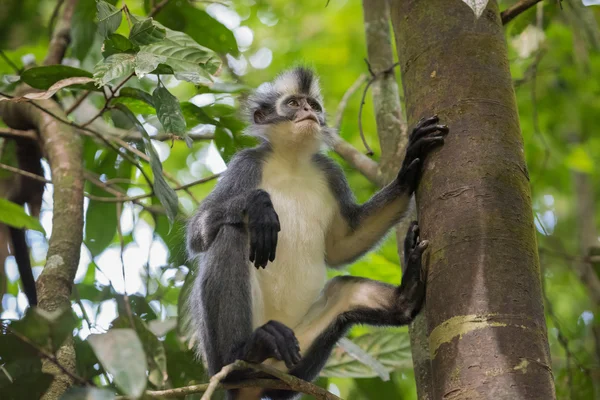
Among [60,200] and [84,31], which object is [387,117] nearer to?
[60,200]

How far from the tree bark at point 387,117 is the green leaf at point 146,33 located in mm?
1597

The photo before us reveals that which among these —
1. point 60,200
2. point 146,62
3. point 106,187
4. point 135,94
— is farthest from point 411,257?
point 106,187

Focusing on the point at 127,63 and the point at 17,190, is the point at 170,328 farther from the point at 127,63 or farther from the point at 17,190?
the point at 127,63

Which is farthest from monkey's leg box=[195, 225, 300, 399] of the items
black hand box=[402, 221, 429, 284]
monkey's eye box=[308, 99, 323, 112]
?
monkey's eye box=[308, 99, 323, 112]

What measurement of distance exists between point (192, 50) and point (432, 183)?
4.45 ft

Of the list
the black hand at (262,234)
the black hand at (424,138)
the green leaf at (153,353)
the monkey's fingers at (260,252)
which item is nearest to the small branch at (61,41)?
the green leaf at (153,353)

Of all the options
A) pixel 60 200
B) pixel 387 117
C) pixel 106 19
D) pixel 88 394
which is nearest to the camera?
pixel 88 394

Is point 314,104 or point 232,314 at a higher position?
point 314,104

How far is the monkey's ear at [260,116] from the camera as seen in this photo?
5.00 m

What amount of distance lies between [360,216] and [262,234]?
93 cm

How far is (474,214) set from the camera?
2.48 m

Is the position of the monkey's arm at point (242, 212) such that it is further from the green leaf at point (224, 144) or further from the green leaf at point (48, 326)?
the green leaf at point (48, 326)

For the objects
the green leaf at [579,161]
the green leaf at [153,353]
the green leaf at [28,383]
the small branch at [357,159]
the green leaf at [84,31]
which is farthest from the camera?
the green leaf at [579,161]

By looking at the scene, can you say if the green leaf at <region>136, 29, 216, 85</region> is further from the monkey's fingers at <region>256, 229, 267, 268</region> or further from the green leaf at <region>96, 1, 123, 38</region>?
the monkey's fingers at <region>256, 229, 267, 268</region>
